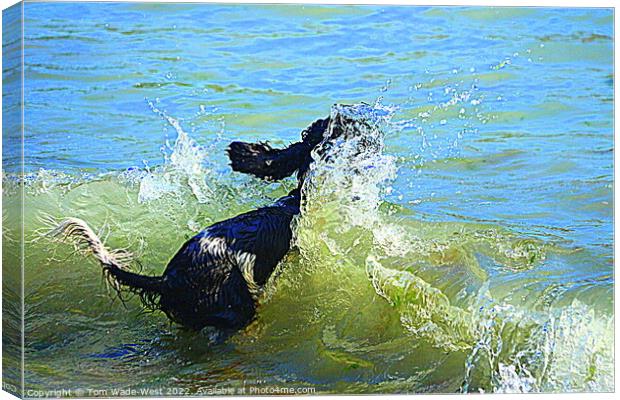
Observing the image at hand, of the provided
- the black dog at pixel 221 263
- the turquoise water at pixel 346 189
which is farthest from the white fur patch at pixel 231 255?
the turquoise water at pixel 346 189

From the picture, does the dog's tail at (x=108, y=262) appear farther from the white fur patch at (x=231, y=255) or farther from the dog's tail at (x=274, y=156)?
the dog's tail at (x=274, y=156)

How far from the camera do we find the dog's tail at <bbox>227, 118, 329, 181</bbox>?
15.7 feet

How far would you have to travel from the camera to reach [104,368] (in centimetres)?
468

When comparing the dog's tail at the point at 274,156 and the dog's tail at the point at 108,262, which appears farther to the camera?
the dog's tail at the point at 274,156

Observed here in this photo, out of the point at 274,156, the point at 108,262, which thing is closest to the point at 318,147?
the point at 274,156

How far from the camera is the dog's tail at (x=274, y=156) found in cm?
477

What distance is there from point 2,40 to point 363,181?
5.42ft

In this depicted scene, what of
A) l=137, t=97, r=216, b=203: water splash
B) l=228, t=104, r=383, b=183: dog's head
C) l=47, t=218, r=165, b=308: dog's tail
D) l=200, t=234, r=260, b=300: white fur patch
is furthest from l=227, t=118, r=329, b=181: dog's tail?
l=47, t=218, r=165, b=308: dog's tail

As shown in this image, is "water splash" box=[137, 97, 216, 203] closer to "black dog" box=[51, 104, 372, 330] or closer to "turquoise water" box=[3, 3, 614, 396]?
"turquoise water" box=[3, 3, 614, 396]

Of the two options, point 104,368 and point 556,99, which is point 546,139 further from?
point 104,368

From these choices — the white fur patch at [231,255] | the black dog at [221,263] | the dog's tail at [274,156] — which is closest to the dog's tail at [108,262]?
the black dog at [221,263]

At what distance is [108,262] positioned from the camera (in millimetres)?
4668

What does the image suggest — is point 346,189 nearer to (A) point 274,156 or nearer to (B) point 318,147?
(B) point 318,147

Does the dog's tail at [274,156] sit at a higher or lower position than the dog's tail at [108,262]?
higher
